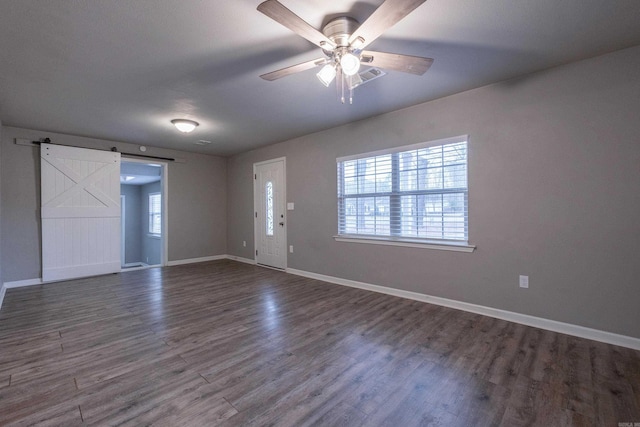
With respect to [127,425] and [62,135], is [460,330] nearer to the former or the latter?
[127,425]

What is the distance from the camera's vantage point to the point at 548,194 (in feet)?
8.92

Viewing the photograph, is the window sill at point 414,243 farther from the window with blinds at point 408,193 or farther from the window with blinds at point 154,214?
the window with blinds at point 154,214

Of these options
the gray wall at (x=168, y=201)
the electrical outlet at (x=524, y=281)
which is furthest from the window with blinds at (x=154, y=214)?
the electrical outlet at (x=524, y=281)

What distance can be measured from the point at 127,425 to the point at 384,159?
12.0 feet

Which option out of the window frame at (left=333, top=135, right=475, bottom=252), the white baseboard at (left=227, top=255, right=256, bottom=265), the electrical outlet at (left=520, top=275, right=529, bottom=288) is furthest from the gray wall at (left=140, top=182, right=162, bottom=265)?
the electrical outlet at (left=520, top=275, right=529, bottom=288)

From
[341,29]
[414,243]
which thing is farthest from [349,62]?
[414,243]

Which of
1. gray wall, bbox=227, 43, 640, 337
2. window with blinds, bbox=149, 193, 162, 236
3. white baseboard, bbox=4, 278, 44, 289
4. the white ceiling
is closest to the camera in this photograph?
the white ceiling

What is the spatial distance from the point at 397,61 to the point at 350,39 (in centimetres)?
41

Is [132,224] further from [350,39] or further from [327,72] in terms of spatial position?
[350,39]

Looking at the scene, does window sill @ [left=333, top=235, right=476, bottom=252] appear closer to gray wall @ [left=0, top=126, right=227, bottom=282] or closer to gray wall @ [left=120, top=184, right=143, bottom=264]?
gray wall @ [left=0, top=126, right=227, bottom=282]

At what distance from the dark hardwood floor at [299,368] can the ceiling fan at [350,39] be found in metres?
2.17

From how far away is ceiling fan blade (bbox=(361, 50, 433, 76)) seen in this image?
2.01 metres

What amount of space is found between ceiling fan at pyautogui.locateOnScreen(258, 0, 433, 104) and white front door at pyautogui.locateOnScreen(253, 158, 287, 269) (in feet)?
11.2

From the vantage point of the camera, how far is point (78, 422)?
1.57 meters
